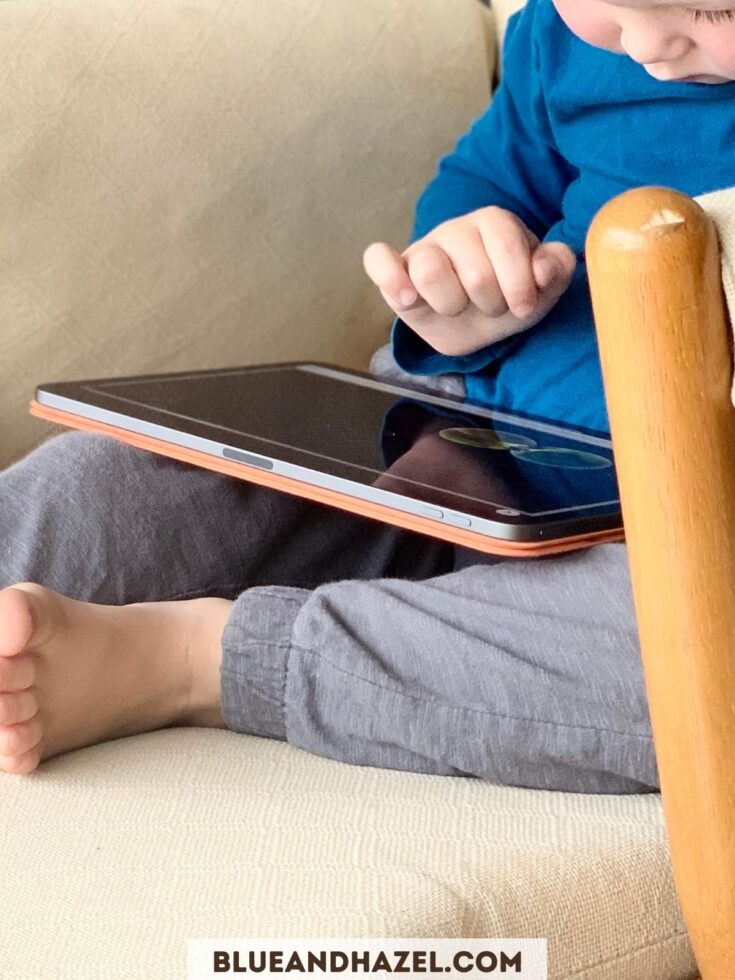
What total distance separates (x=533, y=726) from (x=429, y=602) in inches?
3.4

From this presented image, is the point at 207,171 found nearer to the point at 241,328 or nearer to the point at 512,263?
the point at 241,328

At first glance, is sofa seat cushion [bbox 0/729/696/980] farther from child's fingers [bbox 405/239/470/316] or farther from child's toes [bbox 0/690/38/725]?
child's fingers [bbox 405/239/470/316]

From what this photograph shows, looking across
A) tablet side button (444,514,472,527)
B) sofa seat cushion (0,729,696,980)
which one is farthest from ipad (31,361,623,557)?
sofa seat cushion (0,729,696,980)

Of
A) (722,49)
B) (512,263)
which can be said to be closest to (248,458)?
(512,263)

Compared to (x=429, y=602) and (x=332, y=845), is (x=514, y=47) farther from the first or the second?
(x=332, y=845)

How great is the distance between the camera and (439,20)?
1203 mm

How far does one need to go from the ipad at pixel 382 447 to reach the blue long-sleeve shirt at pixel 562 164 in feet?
0.10

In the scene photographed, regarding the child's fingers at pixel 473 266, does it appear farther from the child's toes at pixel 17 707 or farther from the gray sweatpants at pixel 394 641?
the child's toes at pixel 17 707

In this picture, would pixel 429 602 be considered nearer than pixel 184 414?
Yes

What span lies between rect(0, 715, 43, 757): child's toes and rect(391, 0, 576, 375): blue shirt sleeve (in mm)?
519

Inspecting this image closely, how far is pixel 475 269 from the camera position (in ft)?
2.59

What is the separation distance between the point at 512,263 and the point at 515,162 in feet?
0.83

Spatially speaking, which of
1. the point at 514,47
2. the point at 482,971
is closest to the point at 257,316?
the point at 514,47

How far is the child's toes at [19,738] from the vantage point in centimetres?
62
